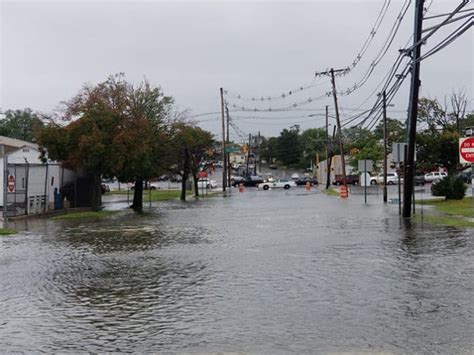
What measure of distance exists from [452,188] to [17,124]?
98.8m

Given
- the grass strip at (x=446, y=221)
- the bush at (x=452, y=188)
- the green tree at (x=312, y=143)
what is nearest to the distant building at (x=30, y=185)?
the grass strip at (x=446, y=221)

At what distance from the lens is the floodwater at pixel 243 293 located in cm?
667

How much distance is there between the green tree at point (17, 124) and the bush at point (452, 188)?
89548mm

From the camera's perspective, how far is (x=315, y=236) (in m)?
17.0

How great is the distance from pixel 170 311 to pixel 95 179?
85.5ft

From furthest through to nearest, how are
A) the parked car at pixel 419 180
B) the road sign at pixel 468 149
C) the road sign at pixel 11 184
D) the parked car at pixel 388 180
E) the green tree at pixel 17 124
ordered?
the green tree at pixel 17 124 < the parked car at pixel 388 180 < the parked car at pixel 419 180 < the road sign at pixel 11 184 < the road sign at pixel 468 149

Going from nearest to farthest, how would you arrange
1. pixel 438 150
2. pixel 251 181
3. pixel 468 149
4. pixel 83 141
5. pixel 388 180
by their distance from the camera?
pixel 468 149, pixel 83 141, pixel 438 150, pixel 388 180, pixel 251 181

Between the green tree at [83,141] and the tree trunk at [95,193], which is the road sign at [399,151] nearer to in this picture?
the green tree at [83,141]

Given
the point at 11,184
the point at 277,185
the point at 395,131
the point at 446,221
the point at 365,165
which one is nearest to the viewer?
the point at 446,221

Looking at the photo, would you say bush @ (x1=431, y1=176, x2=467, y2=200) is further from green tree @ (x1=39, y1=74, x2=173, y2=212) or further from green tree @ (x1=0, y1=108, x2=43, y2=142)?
green tree @ (x1=0, y1=108, x2=43, y2=142)

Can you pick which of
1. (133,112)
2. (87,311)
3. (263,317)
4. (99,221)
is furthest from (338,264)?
(133,112)

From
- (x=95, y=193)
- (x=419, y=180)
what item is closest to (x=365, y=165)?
(x=95, y=193)

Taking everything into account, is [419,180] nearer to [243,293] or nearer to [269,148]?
[243,293]

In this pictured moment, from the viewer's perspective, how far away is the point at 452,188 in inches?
1300
